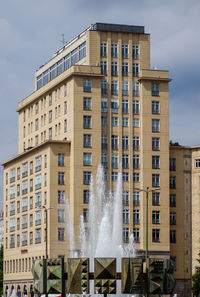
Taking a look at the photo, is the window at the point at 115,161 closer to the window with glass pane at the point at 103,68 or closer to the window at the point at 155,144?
the window at the point at 155,144

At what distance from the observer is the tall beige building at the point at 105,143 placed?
10694 centimetres

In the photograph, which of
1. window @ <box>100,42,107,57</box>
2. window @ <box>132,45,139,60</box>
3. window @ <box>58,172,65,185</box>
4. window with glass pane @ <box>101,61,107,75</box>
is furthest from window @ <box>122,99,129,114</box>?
window @ <box>58,172,65,185</box>

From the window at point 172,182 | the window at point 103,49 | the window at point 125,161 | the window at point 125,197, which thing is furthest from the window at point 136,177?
the window at point 103,49

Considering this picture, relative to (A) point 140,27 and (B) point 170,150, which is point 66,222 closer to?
(B) point 170,150

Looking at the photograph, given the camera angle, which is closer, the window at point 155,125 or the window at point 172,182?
the window at point 155,125

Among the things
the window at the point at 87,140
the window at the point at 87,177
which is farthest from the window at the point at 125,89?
the window at the point at 87,177

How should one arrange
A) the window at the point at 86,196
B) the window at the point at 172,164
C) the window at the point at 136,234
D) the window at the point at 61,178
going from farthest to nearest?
the window at the point at 172,164, the window at the point at 61,178, the window at the point at 136,234, the window at the point at 86,196

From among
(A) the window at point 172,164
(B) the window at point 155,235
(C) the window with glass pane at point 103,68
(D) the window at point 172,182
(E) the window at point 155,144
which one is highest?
(C) the window with glass pane at point 103,68

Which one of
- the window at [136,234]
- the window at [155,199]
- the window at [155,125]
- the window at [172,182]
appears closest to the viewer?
the window at [136,234]

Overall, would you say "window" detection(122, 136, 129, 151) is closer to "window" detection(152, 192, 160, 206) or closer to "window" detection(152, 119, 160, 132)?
"window" detection(152, 119, 160, 132)

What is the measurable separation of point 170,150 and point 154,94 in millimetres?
8104

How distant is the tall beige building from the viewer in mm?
106938

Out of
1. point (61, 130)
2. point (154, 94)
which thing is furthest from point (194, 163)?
point (61, 130)

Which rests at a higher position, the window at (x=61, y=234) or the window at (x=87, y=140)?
the window at (x=87, y=140)
